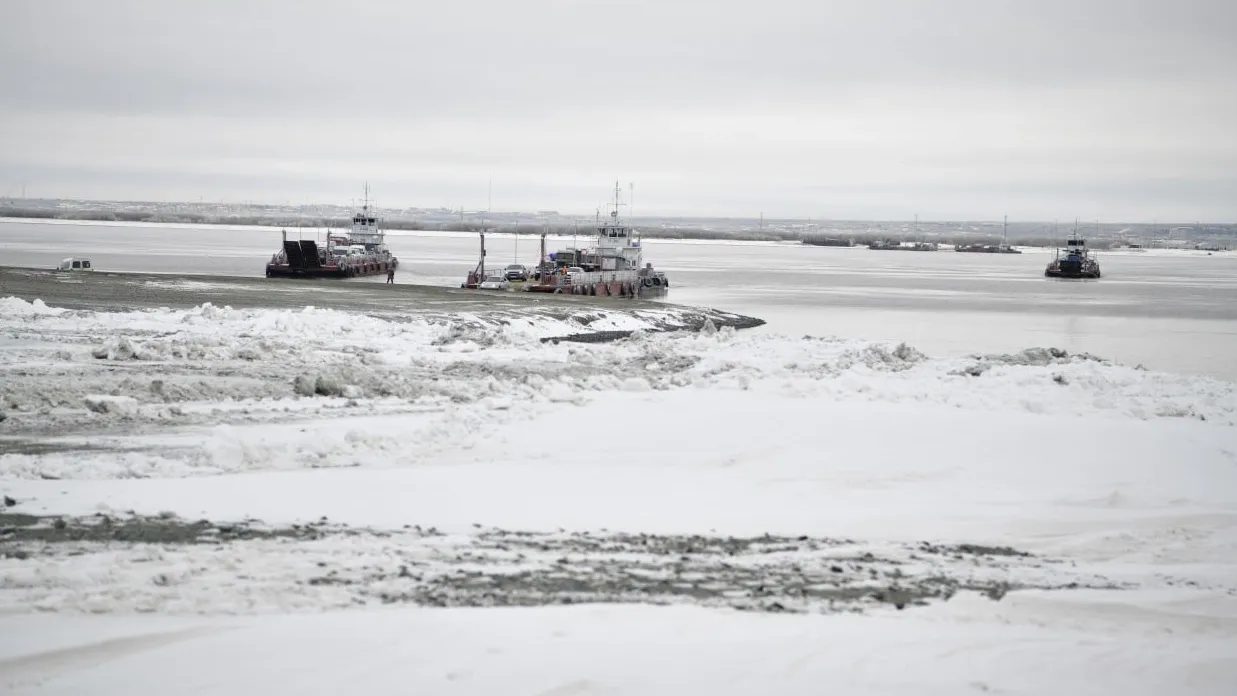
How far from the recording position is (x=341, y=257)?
69875 mm

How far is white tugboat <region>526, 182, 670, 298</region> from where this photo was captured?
51.9 meters

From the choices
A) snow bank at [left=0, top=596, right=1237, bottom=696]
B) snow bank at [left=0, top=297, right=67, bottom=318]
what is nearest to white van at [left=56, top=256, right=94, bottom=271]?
snow bank at [left=0, top=297, right=67, bottom=318]

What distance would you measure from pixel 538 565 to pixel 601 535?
3.35ft

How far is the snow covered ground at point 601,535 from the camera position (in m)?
5.67

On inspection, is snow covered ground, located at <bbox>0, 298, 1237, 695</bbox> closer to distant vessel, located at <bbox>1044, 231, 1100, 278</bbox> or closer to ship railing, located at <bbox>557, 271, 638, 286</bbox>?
ship railing, located at <bbox>557, 271, 638, 286</bbox>

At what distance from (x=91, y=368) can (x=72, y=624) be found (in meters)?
11.2

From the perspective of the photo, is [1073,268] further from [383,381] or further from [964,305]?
[383,381]

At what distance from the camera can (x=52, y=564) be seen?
21.9 feet

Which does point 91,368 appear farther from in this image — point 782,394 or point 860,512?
point 860,512

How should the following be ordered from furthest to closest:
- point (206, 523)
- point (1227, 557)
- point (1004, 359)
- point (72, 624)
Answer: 1. point (1004, 359)
2. point (1227, 557)
3. point (206, 523)
4. point (72, 624)

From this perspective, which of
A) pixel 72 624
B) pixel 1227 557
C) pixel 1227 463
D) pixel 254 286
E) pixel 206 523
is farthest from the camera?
pixel 254 286

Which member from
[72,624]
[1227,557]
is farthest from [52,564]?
[1227,557]

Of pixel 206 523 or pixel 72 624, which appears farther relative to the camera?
pixel 206 523

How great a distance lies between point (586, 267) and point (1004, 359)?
3486 cm
